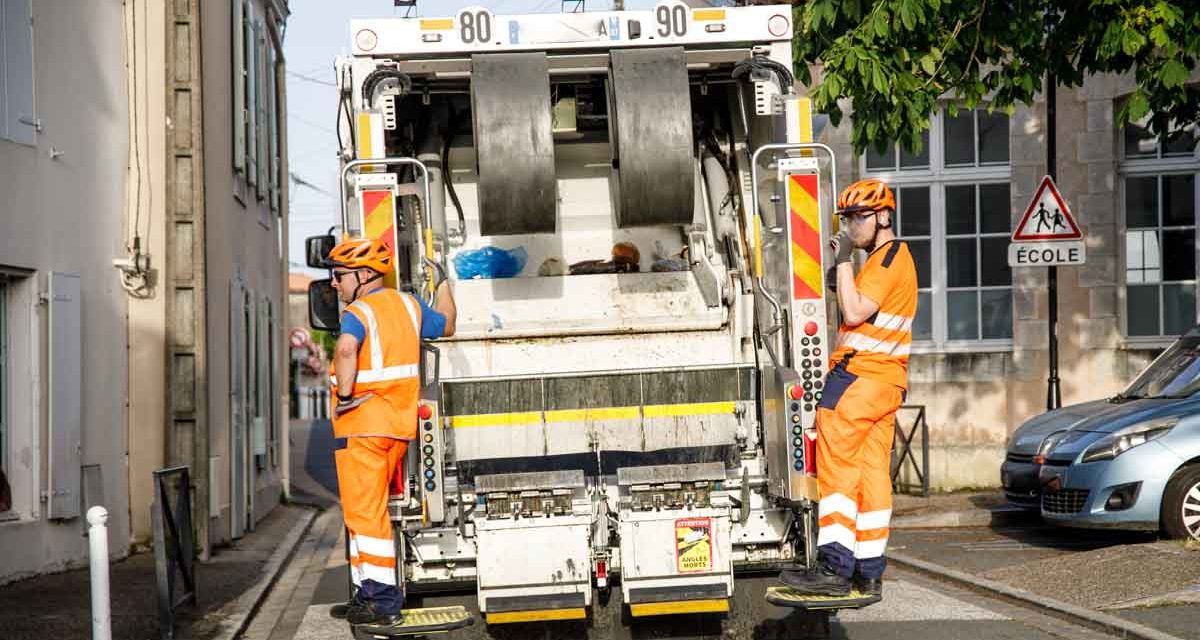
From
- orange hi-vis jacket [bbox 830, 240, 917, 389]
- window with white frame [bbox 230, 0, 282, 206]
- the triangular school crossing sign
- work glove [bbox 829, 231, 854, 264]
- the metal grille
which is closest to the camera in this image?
orange hi-vis jacket [bbox 830, 240, 917, 389]

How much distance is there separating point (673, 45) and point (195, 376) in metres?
7.21

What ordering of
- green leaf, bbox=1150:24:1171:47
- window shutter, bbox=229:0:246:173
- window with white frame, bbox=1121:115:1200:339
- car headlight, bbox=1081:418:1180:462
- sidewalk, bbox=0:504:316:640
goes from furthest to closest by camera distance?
1. window with white frame, bbox=1121:115:1200:339
2. window shutter, bbox=229:0:246:173
3. car headlight, bbox=1081:418:1180:462
4. green leaf, bbox=1150:24:1171:47
5. sidewalk, bbox=0:504:316:640

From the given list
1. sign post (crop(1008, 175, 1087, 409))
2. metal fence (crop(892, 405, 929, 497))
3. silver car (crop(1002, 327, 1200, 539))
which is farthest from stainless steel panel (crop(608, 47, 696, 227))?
metal fence (crop(892, 405, 929, 497))

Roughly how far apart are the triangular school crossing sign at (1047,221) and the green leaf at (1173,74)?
254 centimetres

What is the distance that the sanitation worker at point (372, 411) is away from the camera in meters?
7.11

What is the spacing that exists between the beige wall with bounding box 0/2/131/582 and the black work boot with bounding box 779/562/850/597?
6.33 m

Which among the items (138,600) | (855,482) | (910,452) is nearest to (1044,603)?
(855,482)

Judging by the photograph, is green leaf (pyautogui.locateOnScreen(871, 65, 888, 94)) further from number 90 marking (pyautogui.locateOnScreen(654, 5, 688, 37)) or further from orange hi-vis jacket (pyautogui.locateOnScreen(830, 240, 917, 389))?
orange hi-vis jacket (pyautogui.locateOnScreen(830, 240, 917, 389))

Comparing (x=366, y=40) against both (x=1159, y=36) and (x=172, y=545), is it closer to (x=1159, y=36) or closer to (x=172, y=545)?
(x=172, y=545)

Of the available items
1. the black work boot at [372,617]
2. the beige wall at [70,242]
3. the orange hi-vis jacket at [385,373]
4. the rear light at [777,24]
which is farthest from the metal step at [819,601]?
the beige wall at [70,242]

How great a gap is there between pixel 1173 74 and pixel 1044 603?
3.75 meters

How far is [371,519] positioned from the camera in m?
7.08

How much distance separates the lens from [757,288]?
8.10 m

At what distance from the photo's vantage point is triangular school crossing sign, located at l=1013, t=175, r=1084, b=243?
13727mm
